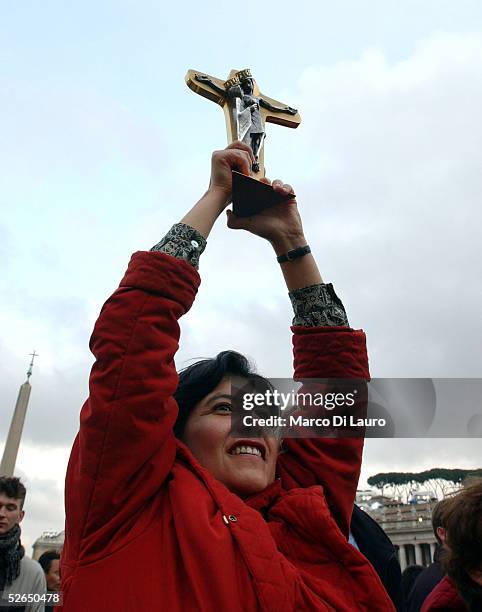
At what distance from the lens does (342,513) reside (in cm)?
261

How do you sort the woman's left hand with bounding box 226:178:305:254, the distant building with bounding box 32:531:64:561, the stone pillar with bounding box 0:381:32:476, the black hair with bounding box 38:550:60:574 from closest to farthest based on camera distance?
the woman's left hand with bounding box 226:178:305:254, the black hair with bounding box 38:550:60:574, the stone pillar with bounding box 0:381:32:476, the distant building with bounding box 32:531:64:561

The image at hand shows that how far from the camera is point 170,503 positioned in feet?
6.82

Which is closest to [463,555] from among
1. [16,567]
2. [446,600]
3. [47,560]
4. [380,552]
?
[446,600]

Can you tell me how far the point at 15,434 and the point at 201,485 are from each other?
21.9m

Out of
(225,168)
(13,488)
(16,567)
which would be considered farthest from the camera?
(13,488)

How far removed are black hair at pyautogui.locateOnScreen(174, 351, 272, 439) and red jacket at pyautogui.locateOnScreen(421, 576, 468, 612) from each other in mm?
1341

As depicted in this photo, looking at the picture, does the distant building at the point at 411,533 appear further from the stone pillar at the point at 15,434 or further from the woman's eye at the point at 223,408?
the woman's eye at the point at 223,408

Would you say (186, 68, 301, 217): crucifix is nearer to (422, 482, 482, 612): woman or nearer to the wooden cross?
the wooden cross

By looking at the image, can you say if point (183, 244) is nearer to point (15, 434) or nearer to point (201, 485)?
point (201, 485)

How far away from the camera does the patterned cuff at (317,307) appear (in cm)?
284

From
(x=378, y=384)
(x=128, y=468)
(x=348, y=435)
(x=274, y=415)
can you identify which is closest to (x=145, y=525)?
(x=128, y=468)

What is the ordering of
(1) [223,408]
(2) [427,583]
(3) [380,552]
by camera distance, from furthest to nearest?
(2) [427,583] < (3) [380,552] < (1) [223,408]

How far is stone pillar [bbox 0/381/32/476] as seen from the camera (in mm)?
20641

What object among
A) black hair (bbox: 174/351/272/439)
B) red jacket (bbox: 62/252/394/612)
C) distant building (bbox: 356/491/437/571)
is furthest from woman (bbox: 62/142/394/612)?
distant building (bbox: 356/491/437/571)
